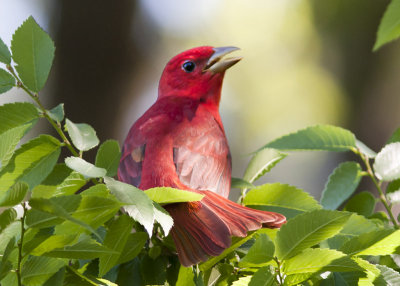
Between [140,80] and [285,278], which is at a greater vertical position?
[285,278]

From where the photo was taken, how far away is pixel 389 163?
4.41 ft

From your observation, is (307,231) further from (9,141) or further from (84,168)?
(9,141)

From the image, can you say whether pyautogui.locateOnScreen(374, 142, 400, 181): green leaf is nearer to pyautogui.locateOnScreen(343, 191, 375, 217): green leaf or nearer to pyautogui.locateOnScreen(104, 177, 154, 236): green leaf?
pyautogui.locateOnScreen(343, 191, 375, 217): green leaf

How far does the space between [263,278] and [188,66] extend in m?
1.98

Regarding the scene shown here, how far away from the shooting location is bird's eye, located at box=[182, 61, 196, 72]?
279 centimetres

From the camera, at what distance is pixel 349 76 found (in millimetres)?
8281

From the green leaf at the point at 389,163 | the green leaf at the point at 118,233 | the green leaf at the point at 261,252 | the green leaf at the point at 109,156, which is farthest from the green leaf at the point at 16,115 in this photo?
the green leaf at the point at 389,163

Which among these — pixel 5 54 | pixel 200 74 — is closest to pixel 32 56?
pixel 5 54

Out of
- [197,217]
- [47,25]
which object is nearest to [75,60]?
[47,25]

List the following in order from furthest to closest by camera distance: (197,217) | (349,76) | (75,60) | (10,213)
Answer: (349,76) < (75,60) < (197,217) < (10,213)

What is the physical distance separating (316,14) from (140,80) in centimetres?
514

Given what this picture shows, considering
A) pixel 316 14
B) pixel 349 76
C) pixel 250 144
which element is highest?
pixel 316 14

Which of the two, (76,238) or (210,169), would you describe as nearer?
(76,238)

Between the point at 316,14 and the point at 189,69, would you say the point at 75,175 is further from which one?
the point at 316,14
